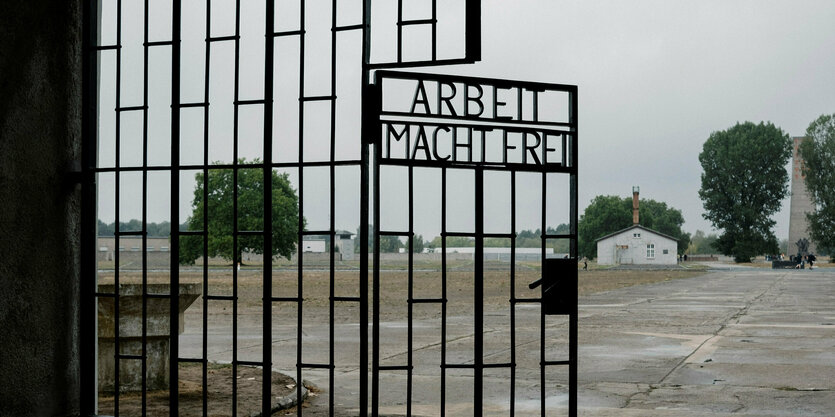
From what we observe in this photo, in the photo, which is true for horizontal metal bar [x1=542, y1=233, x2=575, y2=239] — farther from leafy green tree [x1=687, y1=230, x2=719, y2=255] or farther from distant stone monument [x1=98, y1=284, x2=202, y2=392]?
leafy green tree [x1=687, y1=230, x2=719, y2=255]

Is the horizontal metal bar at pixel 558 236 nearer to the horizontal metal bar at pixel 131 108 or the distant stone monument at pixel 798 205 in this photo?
the horizontal metal bar at pixel 131 108

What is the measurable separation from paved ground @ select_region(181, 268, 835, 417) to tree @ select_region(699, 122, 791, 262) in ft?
227

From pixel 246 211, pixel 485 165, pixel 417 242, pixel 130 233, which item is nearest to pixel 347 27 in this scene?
pixel 485 165

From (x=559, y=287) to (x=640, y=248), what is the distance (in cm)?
7876

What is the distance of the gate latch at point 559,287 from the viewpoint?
6.62 metres

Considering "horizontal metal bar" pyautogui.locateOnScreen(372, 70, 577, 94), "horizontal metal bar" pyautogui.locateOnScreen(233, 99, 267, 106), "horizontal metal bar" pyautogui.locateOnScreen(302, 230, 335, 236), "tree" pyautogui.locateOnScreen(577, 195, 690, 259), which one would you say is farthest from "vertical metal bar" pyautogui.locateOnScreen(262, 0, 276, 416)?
"tree" pyautogui.locateOnScreen(577, 195, 690, 259)

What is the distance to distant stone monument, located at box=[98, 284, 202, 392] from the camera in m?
8.41

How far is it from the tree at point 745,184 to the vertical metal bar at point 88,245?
8711cm

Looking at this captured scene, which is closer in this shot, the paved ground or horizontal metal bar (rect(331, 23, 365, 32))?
horizontal metal bar (rect(331, 23, 365, 32))

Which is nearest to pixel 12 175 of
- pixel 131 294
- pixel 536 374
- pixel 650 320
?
pixel 131 294

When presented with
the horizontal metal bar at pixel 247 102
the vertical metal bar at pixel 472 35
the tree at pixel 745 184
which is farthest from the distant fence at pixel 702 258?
the horizontal metal bar at pixel 247 102

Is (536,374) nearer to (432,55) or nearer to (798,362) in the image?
(798,362)

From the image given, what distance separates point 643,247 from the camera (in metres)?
82.4

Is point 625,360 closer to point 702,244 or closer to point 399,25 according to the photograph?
point 399,25
